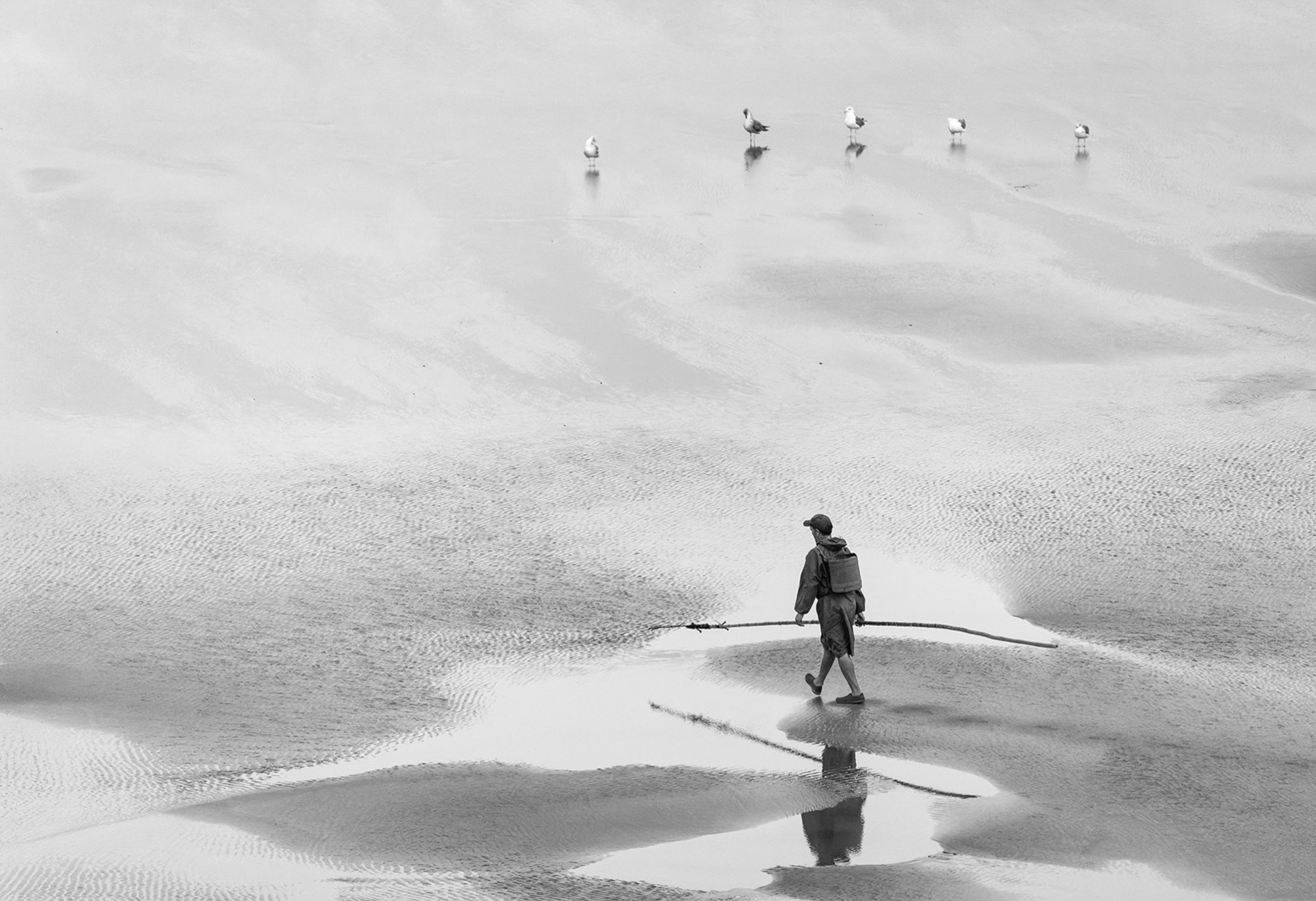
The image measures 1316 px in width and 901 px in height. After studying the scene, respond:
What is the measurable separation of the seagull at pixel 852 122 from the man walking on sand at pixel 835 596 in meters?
20.9

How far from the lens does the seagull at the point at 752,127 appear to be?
102ft

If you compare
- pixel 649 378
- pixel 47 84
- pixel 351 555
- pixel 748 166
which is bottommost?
pixel 351 555

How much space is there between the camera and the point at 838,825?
9.76 meters

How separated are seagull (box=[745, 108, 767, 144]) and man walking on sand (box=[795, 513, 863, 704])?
67.4 feet

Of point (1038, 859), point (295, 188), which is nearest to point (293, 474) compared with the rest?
point (1038, 859)

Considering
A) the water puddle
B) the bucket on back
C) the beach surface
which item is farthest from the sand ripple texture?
the bucket on back

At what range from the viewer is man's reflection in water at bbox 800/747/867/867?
937 centimetres

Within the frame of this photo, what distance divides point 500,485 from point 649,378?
4.02m

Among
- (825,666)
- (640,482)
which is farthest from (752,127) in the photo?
(825,666)

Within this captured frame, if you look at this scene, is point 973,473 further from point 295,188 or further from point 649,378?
point 295,188

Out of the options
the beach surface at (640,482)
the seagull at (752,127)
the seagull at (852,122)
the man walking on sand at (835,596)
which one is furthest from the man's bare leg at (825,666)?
the seagull at (852,122)

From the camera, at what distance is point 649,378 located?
65.8 feet

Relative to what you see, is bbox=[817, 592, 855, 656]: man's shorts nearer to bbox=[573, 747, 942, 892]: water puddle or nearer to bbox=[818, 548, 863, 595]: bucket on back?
bbox=[818, 548, 863, 595]: bucket on back

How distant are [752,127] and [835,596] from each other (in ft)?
68.2
